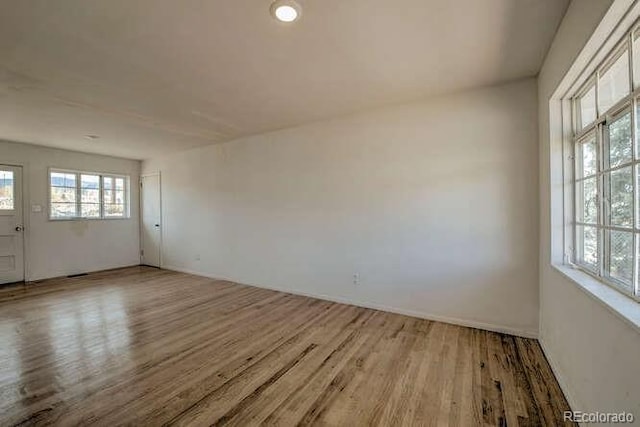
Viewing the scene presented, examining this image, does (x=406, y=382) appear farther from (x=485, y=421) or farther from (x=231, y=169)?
(x=231, y=169)

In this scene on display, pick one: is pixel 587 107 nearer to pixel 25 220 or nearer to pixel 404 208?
pixel 404 208

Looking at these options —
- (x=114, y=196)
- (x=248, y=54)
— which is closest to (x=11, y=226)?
(x=114, y=196)

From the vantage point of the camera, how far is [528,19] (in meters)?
1.92

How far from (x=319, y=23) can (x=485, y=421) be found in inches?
109

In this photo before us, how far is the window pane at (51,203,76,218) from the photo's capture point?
5.43 m

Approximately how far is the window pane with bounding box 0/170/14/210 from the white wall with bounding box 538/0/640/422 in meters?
7.67

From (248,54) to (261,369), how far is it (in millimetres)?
2568

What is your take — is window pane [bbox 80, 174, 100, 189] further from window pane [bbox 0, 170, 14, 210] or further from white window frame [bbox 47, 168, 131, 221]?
window pane [bbox 0, 170, 14, 210]

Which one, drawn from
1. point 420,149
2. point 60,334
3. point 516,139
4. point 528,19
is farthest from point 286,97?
point 60,334

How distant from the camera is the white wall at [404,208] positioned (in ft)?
9.20

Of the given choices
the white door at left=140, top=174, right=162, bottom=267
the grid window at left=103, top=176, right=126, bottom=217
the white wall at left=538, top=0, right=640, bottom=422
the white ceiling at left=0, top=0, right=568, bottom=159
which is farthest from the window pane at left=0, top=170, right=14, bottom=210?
the white wall at left=538, top=0, right=640, bottom=422

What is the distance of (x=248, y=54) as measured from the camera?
2.30 meters

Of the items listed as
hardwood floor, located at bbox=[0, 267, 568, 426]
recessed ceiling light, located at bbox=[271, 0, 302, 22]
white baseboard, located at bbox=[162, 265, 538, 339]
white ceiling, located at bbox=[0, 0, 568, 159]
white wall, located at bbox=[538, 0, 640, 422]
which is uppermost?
white ceiling, located at bbox=[0, 0, 568, 159]

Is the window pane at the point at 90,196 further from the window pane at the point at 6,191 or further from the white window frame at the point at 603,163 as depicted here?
the white window frame at the point at 603,163
